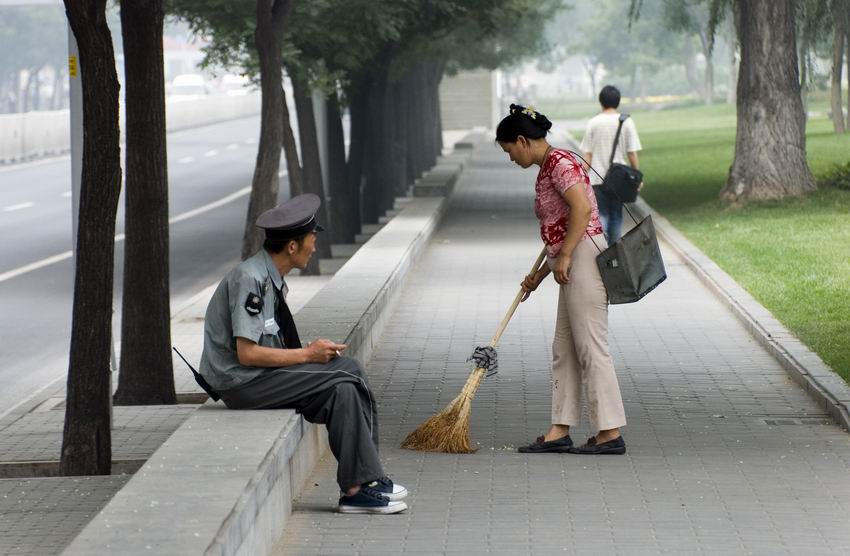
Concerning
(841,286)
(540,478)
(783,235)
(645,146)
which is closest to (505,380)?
(540,478)

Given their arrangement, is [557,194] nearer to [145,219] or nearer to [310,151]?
[145,219]

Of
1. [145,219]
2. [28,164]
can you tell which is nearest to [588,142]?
[145,219]

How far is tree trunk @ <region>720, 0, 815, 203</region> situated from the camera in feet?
74.8

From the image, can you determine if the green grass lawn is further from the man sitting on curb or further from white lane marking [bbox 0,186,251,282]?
white lane marking [bbox 0,186,251,282]

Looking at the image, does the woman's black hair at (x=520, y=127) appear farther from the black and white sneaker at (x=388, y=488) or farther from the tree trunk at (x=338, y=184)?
the tree trunk at (x=338, y=184)

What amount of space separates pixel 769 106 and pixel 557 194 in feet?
51.5

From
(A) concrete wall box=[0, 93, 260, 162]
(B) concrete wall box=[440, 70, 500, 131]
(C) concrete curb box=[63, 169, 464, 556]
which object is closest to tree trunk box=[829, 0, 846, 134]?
(C) concrete curb box=[63, 169, 464, 556]

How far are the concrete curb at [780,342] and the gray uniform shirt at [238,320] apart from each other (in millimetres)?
3410

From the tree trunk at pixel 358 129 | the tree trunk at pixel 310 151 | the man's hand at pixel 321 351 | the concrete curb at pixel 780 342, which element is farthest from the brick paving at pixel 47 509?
the tree trunk at pixel 358 129

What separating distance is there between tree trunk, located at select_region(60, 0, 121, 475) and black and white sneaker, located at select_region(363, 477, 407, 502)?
7.19 ft

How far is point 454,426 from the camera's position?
27.3 ft

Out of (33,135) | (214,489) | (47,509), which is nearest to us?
(214,489)

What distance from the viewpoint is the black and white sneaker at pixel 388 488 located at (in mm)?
6961

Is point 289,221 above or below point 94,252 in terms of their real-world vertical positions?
above
